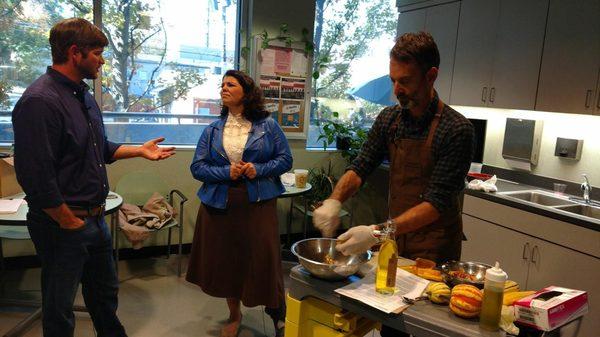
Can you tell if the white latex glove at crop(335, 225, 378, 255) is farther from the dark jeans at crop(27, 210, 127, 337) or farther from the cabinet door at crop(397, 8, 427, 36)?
the cabinet door at crop(397, 8, 427, 36)

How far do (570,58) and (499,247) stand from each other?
4.17 feet

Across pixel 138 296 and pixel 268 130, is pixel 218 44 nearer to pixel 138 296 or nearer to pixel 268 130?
pixel 268 130

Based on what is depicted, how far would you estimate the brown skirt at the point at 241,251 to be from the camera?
259 centimetres

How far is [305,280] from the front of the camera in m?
1.50

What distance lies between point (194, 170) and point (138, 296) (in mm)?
1137

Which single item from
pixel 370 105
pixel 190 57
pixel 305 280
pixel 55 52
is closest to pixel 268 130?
pixel 55 52

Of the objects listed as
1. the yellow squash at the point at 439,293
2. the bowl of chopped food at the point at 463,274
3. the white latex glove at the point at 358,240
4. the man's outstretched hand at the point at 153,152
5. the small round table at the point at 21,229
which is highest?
the man's outstretched hand at the point at 153,152

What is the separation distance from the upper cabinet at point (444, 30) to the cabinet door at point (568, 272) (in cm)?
146

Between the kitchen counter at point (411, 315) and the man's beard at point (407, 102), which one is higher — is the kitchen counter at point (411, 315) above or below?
below

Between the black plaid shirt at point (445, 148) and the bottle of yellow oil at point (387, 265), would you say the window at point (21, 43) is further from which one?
the bottle of yellow oil at point (387, 265)

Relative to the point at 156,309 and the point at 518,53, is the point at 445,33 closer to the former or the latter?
the point at 518,53

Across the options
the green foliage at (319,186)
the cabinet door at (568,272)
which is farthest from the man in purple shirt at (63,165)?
the cabinet door at (568,272)

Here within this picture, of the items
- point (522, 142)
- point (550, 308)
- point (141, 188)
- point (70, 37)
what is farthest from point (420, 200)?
point (141, 188)

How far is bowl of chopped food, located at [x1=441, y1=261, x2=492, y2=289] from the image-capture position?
1.41m
